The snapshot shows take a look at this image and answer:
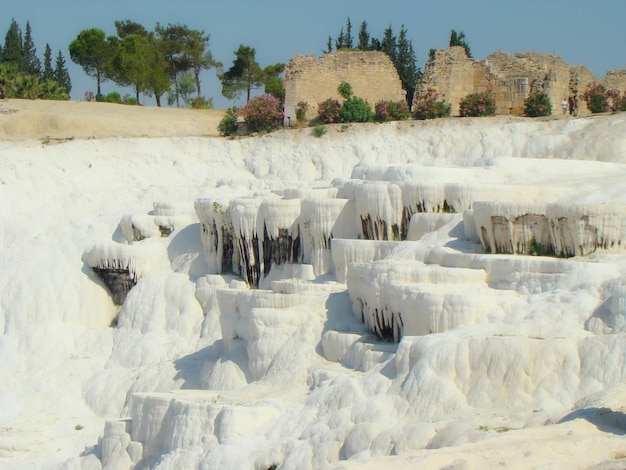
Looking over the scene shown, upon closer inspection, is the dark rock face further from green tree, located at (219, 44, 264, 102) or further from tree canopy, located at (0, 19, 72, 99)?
green tree, located at (219, 44, 264, 102)

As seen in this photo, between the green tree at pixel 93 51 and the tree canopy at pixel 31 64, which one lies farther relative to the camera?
the green tree at pixel 93 51

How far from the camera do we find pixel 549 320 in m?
18.7

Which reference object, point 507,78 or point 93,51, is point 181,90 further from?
point 507,78

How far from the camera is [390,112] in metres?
33.8

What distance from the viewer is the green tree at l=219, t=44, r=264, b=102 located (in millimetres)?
52812

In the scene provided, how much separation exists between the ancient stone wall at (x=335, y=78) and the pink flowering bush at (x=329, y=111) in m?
0.99

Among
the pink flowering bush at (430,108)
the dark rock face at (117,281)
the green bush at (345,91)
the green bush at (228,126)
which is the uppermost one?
the green bush at (345,91)

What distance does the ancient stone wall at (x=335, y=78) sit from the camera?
3559cm

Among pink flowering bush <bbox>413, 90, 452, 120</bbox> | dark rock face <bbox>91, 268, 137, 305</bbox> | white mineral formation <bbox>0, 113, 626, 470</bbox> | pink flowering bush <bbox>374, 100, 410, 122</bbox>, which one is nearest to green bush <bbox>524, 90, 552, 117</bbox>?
white mineral formation <bbox>0, 113, 626, 470</bbox>

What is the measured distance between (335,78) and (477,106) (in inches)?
185

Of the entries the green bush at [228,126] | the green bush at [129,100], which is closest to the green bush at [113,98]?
the green bush at [129,100]

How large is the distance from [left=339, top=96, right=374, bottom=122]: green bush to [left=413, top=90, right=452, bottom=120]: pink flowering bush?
121 centimetres

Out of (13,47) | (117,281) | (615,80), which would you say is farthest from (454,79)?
(13,47)

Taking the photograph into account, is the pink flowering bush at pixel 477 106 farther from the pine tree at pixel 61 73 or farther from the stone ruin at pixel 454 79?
the pine tree at pixel 61 73
